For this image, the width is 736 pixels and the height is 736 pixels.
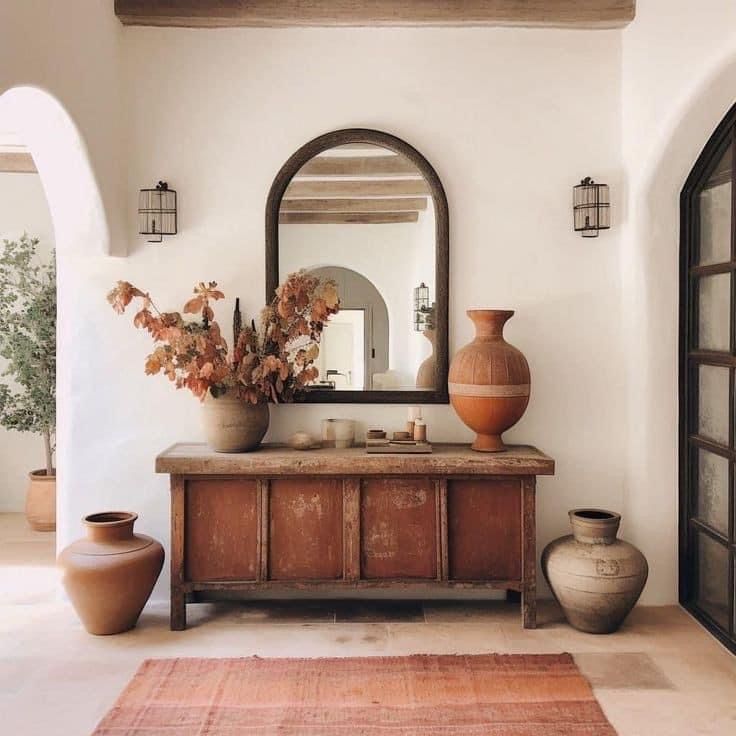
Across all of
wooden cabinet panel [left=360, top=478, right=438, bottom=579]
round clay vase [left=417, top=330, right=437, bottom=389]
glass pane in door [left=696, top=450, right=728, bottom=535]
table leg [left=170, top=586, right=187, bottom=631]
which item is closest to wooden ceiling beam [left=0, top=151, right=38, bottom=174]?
round clay vase [left=417, top=330, right=437, bottom=389]

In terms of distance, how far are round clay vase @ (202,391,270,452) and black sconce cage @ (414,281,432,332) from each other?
91cm

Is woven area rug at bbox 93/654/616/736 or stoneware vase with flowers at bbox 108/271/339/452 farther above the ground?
stoneware vase with flowers at bbox 108/271/339/452

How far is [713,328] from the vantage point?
12.1ft

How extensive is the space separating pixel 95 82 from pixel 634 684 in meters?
3.39

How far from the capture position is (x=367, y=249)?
4043 mm

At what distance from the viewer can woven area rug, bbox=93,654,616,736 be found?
279 centimetres

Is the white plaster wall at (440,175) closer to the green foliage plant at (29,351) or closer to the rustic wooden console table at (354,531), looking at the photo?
the rustic wooden console table at (354,531)

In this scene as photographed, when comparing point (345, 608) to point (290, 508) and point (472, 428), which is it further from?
point (472, 428)

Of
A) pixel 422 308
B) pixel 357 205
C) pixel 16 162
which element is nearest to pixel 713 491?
pixel 422 308

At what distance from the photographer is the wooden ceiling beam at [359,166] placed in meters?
4.07

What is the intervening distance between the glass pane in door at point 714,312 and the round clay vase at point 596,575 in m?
0.90

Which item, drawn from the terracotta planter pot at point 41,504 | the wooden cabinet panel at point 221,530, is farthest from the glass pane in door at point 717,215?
the terracotta planter pot at point 41,504

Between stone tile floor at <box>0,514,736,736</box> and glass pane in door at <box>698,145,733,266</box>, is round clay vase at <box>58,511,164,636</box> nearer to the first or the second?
stone tile floor at <box>0,514,736,736</box>

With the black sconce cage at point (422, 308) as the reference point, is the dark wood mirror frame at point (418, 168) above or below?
above
